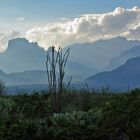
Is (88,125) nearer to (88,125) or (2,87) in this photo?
(88,125)

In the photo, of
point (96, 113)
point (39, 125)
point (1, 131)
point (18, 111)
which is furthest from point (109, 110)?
point (18, 111)

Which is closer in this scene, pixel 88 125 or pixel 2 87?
pixel 88 125

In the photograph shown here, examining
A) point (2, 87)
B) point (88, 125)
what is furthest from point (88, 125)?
point (2, 87)

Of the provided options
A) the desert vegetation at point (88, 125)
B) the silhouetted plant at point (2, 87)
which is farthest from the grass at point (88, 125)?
the silhouetted plant at point (2, 87)

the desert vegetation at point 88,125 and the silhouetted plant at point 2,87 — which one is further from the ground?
the silhouetted plant at point 2,87

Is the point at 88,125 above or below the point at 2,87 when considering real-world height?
below

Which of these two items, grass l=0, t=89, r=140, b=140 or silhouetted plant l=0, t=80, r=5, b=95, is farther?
silhouetted plant l=0, t=80, r=5, b=95

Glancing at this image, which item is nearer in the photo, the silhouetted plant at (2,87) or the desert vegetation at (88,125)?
the desert vegetation at (88,125)

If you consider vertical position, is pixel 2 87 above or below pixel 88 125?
above

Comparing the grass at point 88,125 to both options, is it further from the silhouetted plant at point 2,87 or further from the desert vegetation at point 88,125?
the silhouetted plant at point 2,87

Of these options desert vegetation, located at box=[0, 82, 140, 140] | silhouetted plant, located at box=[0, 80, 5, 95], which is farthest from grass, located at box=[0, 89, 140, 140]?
silhouetted plant, located at box=[0, 80, 5, 95]

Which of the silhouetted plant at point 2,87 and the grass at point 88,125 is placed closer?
the grass at point 88,125

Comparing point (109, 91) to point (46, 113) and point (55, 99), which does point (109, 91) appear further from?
point (46, 113)

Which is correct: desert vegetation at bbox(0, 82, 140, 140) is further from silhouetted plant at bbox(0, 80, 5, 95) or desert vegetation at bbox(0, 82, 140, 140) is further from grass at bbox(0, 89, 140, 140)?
silhouetted plant at bbox(0, 80, 5, 95)
